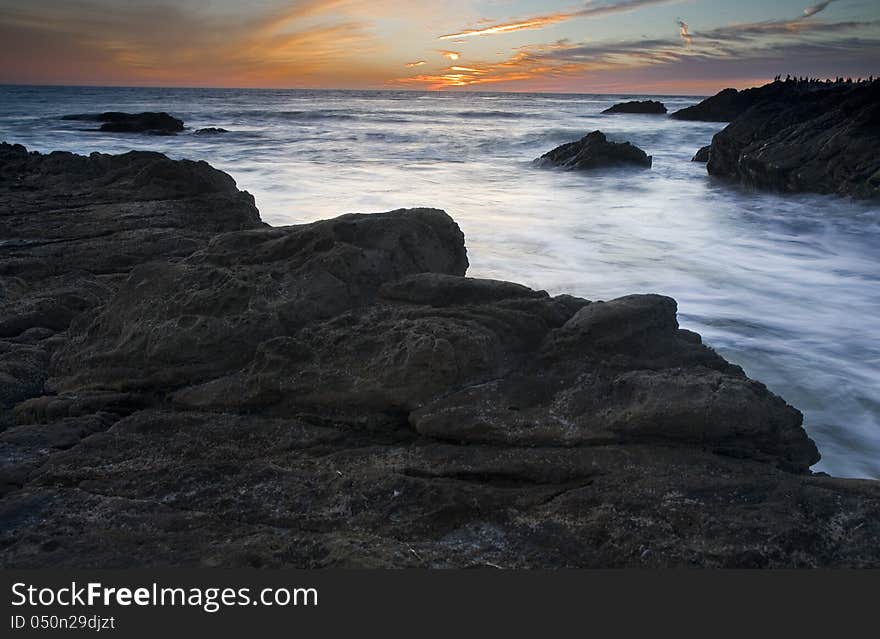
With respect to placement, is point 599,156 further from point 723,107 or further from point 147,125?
point 723,107

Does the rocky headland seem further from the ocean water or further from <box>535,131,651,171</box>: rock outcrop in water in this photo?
<box>535,131,651,171</box>: rock outcrop in water

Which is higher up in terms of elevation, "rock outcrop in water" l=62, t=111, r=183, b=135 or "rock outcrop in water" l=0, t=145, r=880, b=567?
"rock outcrop in water" l=62, t=111, r=183, b=135

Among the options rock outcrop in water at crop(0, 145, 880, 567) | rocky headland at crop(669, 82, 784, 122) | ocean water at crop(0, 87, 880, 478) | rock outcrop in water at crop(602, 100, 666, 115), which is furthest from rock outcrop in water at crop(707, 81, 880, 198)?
rock outcrop in water at crop(602, 100, 666, 115)

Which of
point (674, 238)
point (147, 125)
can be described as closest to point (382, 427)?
point (674, 238)

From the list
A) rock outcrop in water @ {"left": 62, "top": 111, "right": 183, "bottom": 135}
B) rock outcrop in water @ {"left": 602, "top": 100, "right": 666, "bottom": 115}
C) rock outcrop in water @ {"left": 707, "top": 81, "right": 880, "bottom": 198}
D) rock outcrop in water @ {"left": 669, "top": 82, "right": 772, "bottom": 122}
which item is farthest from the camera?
rock outcrop in water @ {"left": 602, "top": 100, "right": 666, "bottom": 115}

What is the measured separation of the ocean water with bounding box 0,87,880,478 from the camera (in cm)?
611

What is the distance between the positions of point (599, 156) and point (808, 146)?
6.05m

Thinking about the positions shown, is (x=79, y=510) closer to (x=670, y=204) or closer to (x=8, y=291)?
(x=8, y=291)

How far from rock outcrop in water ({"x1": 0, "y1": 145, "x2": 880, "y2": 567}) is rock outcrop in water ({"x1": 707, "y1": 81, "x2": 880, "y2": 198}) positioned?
524 inches

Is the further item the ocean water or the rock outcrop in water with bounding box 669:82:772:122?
the rock outcrop in water with bounding box 669:82:772:122

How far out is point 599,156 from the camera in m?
20.7

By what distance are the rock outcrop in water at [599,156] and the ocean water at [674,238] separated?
700 millimetres

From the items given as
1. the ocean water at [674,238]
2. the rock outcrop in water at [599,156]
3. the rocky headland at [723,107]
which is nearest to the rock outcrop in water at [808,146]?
the ocean water at [674,238]

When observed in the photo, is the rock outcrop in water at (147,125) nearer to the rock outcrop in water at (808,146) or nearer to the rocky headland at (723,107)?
the rock outcrop in water at (808,146)
